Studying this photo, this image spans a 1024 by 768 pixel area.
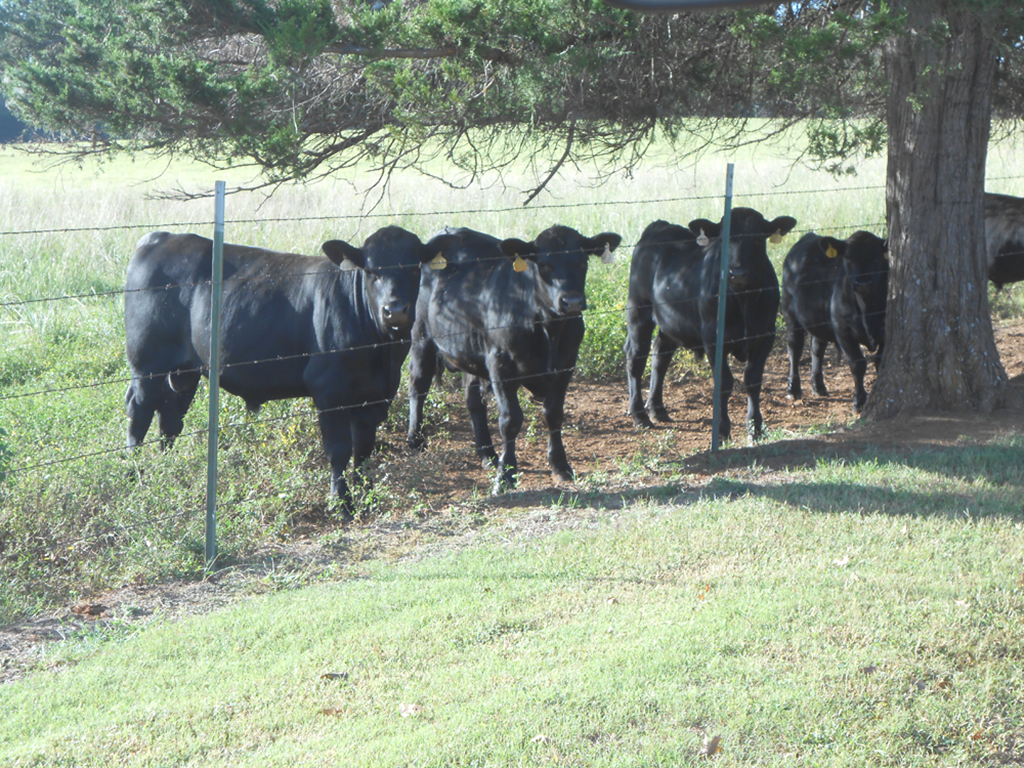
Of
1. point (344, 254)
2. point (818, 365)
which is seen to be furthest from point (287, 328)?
point (818, 365)

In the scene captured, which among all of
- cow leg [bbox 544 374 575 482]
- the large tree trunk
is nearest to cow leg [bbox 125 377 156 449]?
cow leg [bbox 544 374 575 482]

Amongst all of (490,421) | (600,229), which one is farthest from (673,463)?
(600,229)

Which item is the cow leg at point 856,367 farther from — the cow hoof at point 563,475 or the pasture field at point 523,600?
the cow hoof at point 563,475

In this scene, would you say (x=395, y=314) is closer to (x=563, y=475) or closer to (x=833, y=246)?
(x=563, y=475)

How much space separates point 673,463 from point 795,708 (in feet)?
13.8

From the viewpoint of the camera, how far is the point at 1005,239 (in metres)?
12.8

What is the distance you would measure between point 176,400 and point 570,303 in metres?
3.57

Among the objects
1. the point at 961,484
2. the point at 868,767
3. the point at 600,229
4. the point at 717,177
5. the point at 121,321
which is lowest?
the point at 868,767

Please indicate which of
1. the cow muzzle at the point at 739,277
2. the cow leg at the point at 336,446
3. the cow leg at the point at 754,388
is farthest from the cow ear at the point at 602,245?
the cow leg at the point at 336,446

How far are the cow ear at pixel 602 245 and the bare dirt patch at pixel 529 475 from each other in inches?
63.8

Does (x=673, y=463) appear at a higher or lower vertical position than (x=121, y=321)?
lower

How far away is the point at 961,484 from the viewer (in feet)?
23.0

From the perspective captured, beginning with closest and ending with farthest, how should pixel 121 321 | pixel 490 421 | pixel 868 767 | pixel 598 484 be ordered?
pixel 868 767 → pixel 598 484 → pixel 490 421 → pixel 121 321

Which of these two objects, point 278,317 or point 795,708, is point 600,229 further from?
point 795,708
